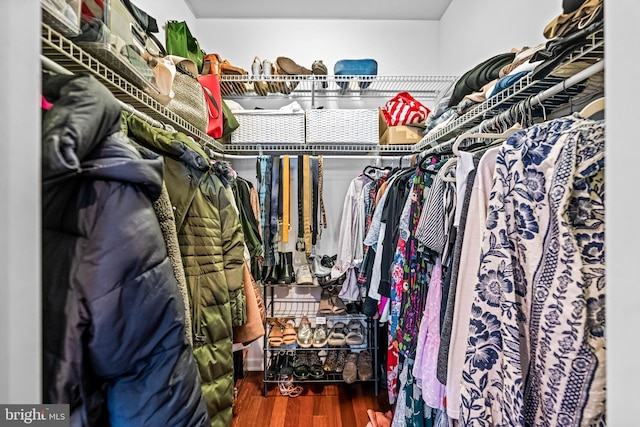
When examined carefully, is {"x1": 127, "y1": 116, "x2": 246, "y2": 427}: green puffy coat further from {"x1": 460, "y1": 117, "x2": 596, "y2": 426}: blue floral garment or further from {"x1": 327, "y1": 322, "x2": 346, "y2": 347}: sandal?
{"x1": 327, "y1": 322, "x2": 346, "y2": 347}: sandal

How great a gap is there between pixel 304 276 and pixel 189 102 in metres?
1.37

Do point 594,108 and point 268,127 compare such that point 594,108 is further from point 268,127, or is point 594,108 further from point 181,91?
point 268,127

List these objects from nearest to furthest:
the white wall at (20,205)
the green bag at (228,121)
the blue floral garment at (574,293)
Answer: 1. the white wall at (20,205)
2. the blue floral garment at (574,293)
3. the green bag at (228,121)

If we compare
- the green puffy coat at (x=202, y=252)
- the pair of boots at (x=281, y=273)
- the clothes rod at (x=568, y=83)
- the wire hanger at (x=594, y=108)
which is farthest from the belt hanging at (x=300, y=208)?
the wire hanger at (x=594, y=108)

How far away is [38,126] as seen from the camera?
0.98 feet

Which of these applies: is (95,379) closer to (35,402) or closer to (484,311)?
(35,402)

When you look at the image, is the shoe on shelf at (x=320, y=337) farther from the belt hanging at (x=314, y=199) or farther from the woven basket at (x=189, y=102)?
the woven basket at (x=189, y=102)

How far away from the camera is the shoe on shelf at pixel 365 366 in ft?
7.22

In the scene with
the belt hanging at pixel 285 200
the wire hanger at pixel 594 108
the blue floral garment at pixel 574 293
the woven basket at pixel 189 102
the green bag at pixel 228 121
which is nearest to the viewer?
the blue floral garment at pixel 574 293

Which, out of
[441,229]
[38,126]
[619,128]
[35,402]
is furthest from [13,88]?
[441,229]

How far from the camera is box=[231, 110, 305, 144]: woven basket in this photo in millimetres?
2236

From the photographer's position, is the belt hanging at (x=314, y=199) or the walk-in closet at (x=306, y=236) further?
the belt hanging at (x=314, y=199)

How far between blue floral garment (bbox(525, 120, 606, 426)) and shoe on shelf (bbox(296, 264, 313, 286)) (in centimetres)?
172

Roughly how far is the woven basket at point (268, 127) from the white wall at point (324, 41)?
0.59 m
